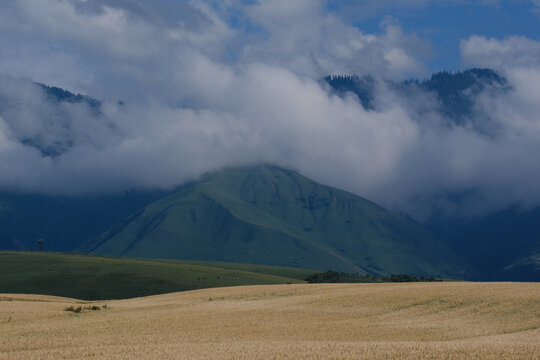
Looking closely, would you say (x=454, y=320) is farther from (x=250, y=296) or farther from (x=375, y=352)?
(x=250, y=296)

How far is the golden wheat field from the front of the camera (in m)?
38.3

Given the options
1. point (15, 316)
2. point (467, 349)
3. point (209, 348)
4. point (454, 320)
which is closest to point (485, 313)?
Answer: point (454, 320)

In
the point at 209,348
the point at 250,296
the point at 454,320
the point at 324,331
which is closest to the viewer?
the point at 209,348

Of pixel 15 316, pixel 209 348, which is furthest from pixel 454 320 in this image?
pixel 15 316

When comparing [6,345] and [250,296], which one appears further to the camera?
[250,296]

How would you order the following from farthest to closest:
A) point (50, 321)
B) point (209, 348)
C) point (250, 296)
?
point (250, 296) < point (50, 321) < point (209, 348)

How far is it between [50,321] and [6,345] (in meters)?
15.5

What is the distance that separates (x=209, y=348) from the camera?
40781 millimetres

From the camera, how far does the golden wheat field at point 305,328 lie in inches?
1507

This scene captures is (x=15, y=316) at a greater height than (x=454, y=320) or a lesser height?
lesser

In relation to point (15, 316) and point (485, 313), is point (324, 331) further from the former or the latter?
point (15, 316)

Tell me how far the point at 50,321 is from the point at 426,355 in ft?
121

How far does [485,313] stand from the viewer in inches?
2218

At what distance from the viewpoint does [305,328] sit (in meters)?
52.4
